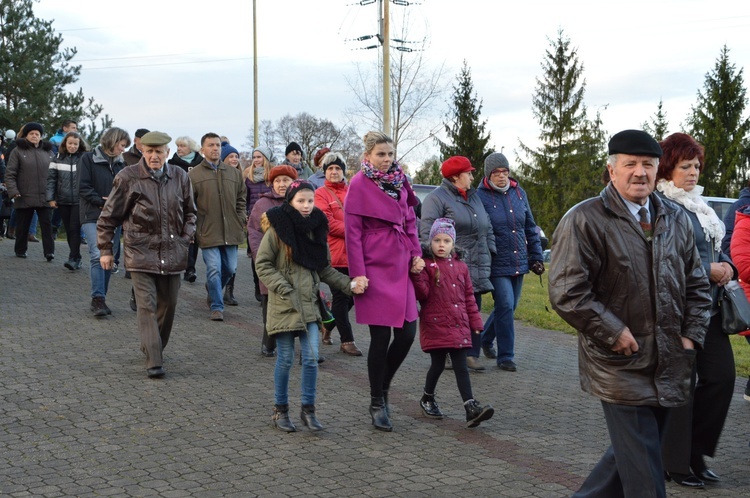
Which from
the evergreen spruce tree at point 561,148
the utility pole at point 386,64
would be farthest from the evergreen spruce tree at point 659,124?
the utility pole at point 386,64

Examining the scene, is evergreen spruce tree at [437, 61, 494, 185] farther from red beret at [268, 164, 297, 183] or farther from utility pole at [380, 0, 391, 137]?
red beret at [268, 164, 297, 183]

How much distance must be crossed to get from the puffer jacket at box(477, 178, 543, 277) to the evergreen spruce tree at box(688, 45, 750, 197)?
45.9 metres

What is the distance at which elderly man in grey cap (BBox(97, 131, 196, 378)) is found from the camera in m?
8.31

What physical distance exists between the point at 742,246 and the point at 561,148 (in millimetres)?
52502

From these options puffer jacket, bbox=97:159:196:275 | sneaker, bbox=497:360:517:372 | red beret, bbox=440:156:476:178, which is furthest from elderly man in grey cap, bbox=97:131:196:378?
sneaker, bbox=497:360:517:372

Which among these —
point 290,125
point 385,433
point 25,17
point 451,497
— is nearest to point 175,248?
point 385,433

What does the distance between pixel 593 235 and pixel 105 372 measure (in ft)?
17.7

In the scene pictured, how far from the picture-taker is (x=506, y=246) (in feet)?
30.6

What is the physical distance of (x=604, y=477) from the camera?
4.52m

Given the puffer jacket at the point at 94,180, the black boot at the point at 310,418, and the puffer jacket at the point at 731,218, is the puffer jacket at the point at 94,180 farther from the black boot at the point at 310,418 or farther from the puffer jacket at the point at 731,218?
the puffer jacket at the point at 731,218

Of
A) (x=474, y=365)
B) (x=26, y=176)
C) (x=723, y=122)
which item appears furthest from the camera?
(x=723, y=122)

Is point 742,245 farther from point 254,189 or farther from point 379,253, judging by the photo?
point 254,189

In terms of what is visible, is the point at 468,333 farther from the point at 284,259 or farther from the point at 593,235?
the point at 593,235

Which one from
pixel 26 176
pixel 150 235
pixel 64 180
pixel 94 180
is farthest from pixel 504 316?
pixel 26 176
